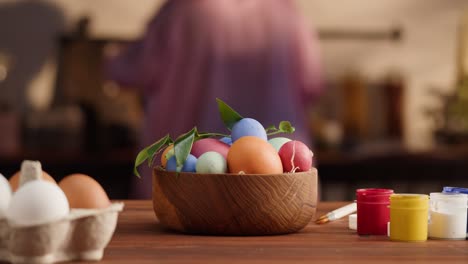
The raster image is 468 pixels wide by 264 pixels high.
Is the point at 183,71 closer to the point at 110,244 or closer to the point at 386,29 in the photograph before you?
the point at 110,244

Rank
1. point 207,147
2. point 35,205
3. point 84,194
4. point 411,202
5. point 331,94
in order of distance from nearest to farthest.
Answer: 1. point 35,205
2. point 84,194
3. point 411,202
4. point 207,147
5. point 331,94

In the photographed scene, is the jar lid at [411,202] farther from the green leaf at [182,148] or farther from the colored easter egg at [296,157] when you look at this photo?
the green leaf at [182,148]

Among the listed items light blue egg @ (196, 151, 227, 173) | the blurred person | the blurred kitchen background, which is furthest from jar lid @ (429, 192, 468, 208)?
the blurred kitchen background

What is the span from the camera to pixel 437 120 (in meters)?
5.50

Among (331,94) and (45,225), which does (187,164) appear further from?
(331,94)

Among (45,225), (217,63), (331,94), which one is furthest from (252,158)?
(331,94)

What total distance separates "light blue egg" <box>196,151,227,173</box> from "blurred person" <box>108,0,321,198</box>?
196cm

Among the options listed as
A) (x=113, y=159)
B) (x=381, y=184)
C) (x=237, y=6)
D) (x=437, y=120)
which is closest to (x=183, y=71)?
(x=237, y=6)

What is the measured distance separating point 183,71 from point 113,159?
1.18 m

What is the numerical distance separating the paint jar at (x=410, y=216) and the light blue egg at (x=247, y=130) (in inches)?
9.8

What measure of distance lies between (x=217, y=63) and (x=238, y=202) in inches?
80.8

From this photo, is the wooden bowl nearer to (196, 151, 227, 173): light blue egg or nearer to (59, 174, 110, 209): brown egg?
(196, 151, 227, 173): light blue egg

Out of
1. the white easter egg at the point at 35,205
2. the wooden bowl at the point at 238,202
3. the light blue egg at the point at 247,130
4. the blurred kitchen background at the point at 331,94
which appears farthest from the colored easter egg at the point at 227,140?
the blurred kitchen background at the point at 331,94

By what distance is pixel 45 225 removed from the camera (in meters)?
1.15
